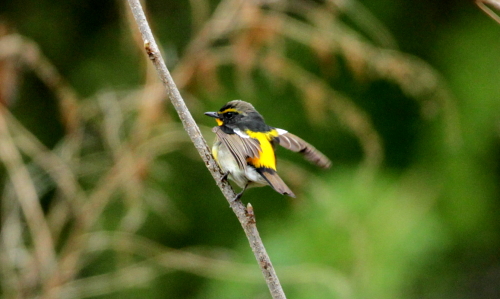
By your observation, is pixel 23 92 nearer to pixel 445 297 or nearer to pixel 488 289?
pixel 445 297

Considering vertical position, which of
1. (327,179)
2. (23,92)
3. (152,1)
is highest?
(152,1)

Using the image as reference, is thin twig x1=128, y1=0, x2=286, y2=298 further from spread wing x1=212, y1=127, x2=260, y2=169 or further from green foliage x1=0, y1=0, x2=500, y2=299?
green foliage x1=0, y1=0, x2=500, y2=299

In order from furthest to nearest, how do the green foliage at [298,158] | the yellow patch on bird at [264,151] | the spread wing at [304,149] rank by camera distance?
1. the green foliage at [298,158]
2. the yellow patch on bird at [264,151]
3. the spread wing at [304,149]

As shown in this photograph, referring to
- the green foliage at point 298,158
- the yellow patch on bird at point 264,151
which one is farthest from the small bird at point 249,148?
the green foliage at point 298,158

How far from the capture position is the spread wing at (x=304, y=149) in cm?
208

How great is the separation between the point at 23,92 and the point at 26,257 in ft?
7.27

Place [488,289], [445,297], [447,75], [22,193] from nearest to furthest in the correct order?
[22,193] < [447,75] < [445,297] < [488,289]

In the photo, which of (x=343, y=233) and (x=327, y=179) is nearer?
(x=343, y=233)

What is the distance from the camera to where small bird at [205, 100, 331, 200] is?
6.92 ft

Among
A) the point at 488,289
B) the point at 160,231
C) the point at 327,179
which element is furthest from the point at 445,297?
the point at 160,231

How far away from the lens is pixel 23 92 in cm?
461

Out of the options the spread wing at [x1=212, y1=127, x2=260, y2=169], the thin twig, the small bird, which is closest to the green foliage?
the small bird

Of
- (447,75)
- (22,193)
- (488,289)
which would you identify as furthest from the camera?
(488,289)

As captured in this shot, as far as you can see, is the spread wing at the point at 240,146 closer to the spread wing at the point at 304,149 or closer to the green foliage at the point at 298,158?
the spread wing at the point at 304,149
